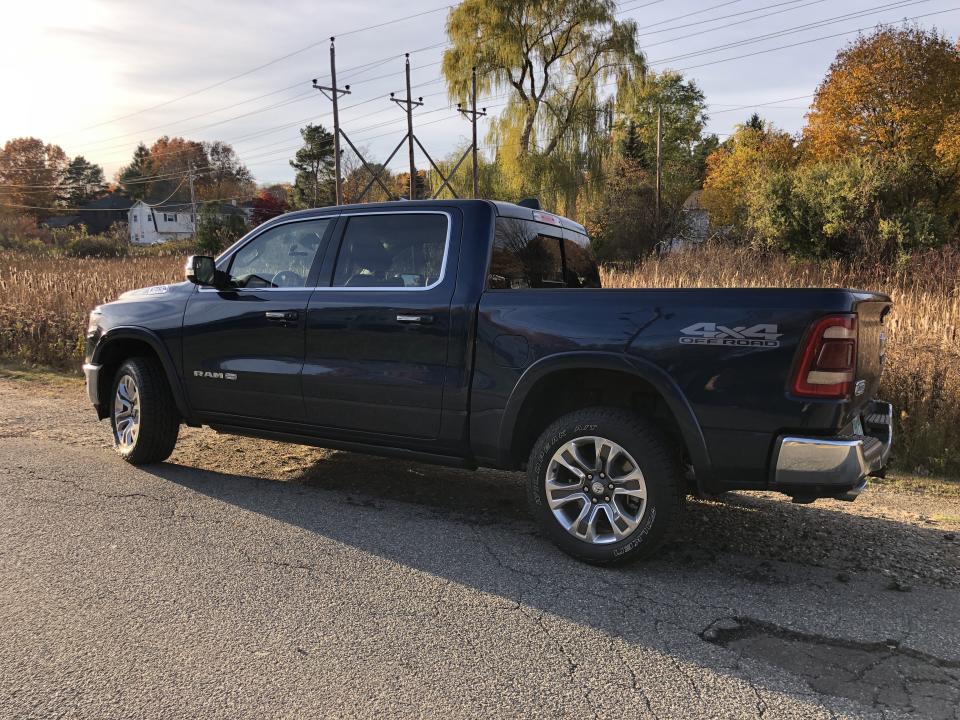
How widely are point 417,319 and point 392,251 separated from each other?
0.60 m

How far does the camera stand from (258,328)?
500 centimetres

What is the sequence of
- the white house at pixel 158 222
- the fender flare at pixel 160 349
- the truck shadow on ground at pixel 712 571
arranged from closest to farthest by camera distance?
1. the truck shadow on ground at pixel 712 571
2. the fender flare at pixel 160 349
3. the white house at pixel 158 222

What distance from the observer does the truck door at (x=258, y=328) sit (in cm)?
487

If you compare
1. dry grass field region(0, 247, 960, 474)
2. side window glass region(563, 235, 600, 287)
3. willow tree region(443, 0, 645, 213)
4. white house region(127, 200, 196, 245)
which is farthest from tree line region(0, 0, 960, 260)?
white house region(127, 200, 196, 245)

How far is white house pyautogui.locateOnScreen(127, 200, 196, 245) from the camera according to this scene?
298 feet

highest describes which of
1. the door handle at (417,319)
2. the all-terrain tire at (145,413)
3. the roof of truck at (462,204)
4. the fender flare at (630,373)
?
the roof of truck at (462,204)

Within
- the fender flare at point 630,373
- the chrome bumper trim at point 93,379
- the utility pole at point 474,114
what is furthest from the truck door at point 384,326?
the utility pole at point 474,114

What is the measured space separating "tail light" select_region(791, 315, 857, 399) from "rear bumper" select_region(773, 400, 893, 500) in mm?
218

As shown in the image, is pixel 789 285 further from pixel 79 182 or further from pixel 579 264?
pixel 79 182

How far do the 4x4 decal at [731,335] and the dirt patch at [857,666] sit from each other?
1234 millimetres

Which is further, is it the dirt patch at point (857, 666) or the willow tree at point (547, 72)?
the willow tree at point (547, 72)

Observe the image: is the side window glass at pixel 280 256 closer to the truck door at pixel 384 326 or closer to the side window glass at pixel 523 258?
the truck door at pixel 384 326

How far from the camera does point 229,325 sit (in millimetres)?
5129

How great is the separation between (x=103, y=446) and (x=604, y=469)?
464cm
